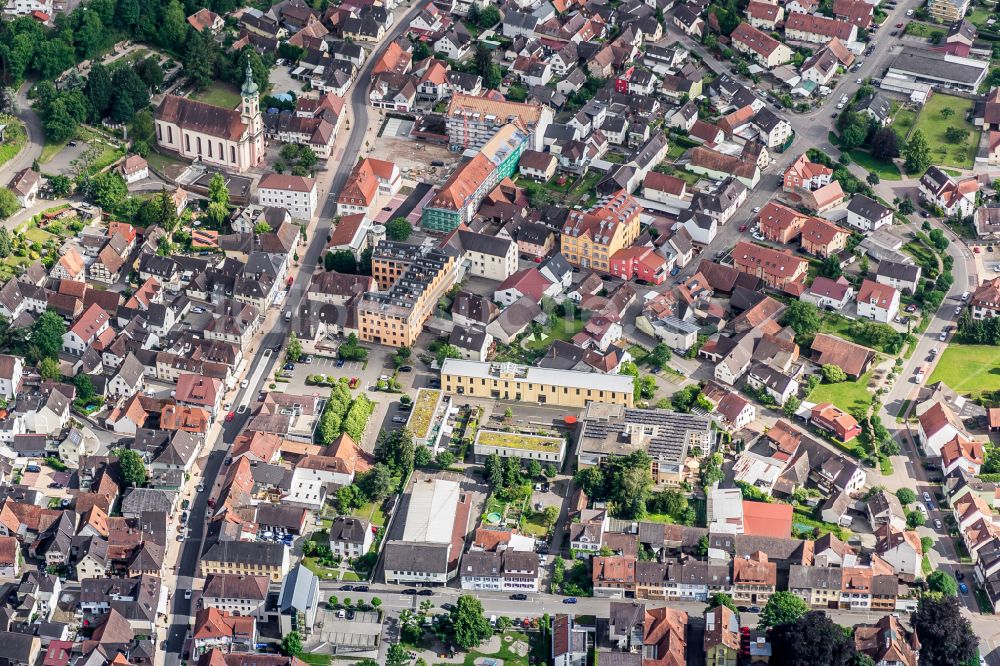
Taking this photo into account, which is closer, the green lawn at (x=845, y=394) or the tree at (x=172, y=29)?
the green lawn at (x=845, y=394)

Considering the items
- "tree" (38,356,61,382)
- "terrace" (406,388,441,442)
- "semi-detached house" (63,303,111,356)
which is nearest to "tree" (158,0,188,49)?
"semi-detached house" (63,303,111,356)

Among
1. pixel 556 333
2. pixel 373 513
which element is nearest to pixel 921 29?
pixel 556 333

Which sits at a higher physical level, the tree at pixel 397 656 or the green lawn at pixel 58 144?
the tree at pixel 397 656

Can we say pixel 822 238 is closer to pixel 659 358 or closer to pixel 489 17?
pixel 659 358

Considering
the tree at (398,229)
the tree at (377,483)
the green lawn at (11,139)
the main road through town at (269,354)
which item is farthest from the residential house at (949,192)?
the green lawn at (11,139)

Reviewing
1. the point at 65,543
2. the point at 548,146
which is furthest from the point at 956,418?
the point at 65,543

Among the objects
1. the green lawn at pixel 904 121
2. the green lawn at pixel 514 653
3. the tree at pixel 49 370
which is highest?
the green lawn at pixel 514 653

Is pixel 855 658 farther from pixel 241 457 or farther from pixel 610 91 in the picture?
pixel 610 91

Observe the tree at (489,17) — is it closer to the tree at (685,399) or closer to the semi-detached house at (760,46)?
the semi-detached house at (760,46)
